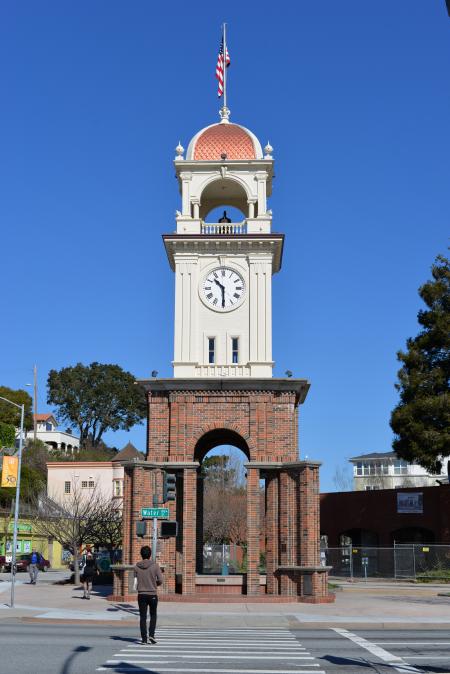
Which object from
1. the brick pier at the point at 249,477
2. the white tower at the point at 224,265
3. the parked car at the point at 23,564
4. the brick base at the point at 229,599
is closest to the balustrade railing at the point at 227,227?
the white tower at the point at 224,265

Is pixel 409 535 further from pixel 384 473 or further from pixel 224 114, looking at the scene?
pixel 384 473

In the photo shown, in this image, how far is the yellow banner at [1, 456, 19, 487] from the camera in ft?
94.1

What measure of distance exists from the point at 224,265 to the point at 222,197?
5.05 m

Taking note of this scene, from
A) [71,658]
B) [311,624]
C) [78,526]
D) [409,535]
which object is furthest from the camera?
[409,535]

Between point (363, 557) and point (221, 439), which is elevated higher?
point (221, 439)

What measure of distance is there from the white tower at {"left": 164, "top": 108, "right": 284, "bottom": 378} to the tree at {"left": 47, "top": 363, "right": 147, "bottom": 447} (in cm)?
6503

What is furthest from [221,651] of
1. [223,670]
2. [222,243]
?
[222,243]

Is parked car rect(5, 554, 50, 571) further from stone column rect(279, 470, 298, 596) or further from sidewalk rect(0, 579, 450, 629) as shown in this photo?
stone column rect(279, 470, 298, 596)

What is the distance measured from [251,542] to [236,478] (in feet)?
166

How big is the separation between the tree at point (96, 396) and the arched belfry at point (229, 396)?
64591 millimetres

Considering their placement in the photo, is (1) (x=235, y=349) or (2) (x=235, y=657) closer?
(2) (x=235, y=657)

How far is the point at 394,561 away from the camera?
158ft

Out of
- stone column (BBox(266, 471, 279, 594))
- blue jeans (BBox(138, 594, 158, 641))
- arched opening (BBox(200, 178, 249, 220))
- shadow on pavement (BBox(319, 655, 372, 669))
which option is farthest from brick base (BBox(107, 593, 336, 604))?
arched opening (BBox(200, 178, 249, 220))

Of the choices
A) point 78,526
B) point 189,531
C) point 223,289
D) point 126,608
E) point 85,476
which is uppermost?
point 223,289
